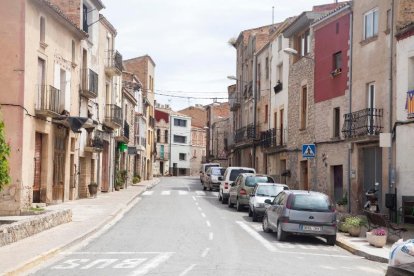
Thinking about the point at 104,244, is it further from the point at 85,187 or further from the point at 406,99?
the point at 85,187

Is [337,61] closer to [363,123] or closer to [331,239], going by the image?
[363,123]

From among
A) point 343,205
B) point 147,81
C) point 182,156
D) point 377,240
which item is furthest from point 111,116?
point 182,156

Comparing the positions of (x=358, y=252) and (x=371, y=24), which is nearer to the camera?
(x=358, y=252)

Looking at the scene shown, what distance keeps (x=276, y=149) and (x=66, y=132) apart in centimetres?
1509

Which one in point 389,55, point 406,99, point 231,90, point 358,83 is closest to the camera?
point 406,99

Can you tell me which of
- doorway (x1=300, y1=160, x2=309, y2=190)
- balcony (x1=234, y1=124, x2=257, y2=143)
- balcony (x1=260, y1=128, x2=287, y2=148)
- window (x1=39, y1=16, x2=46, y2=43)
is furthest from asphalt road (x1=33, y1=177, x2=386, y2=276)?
balcony (x1=234, y1=124, x2=257, y2=143)

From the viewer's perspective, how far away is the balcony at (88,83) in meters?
31.5

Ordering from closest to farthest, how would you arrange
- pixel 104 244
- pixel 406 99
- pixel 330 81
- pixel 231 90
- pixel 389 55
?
1. pixel 104 244
2. pixel 406 99
3. pixel 389 55
4. pixel 330 81
5. pixel 231 90

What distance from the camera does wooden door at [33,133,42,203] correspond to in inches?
1006

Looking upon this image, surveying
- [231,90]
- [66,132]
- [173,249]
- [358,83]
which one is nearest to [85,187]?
[66,132]

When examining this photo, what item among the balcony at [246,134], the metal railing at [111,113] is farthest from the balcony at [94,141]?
the balcony at [246,134]

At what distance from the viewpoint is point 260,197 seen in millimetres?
23141

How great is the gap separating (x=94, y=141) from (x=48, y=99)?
35.0 feet

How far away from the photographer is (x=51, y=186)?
27109 millimetres
